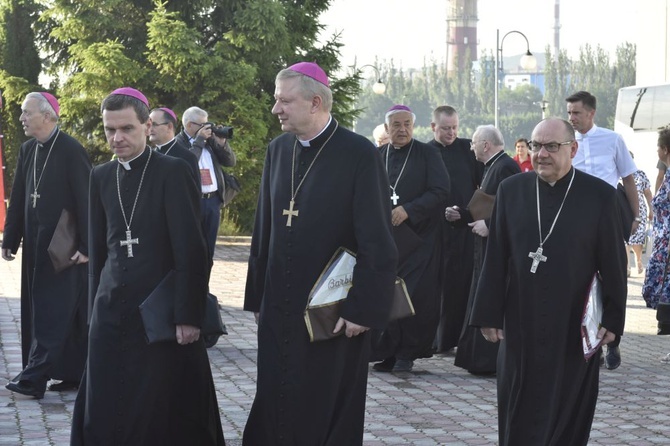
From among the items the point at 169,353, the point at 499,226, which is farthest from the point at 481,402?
the point at 169,353

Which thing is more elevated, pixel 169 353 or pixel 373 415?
pixel 169 353

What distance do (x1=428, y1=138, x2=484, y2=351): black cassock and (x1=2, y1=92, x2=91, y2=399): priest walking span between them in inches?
128

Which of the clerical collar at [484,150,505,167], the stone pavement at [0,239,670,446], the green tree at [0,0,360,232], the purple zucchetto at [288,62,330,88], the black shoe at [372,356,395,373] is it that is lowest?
the stone pavement at [0,239,670,446]

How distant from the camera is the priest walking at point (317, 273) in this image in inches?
208

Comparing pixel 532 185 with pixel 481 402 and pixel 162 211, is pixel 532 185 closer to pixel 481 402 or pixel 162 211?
pixel 162 211

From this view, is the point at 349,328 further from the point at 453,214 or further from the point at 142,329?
the point at 453,214

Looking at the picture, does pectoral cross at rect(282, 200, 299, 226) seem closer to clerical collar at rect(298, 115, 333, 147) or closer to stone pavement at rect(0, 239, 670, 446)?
clerical collar at rect(298, 115, 333, 147)

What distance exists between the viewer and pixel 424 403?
27.0 feet

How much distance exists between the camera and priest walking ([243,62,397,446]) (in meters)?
5.29

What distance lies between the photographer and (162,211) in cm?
575

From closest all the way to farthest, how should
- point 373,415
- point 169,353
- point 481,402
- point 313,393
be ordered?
1. point 313,393
2. point 169,353
3. point 373,415
4. point 481,402

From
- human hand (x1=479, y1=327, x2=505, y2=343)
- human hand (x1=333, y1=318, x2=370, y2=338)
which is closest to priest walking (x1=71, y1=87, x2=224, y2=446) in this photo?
human hand (x1=333, y1=318, x2=370, y2=338)

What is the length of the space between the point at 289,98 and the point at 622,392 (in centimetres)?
437

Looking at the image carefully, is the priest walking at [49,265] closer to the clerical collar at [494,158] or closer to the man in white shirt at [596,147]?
the clerical collar at [494,158]
